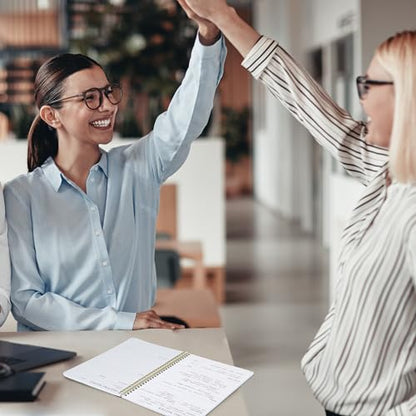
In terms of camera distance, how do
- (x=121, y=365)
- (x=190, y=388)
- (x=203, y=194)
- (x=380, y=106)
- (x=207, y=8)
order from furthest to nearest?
(x=203, y=194)
(x=207, y=8)
(x=121, y=365)
(x=190, y=388)
(x=380, y=106)

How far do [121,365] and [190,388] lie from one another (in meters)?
0.20

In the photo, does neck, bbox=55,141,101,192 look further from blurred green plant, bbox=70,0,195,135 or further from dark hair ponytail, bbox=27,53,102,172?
Result: blurred green plant, bbox=70,0,195,135

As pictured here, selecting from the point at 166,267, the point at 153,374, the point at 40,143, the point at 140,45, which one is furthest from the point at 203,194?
the point at 153,374

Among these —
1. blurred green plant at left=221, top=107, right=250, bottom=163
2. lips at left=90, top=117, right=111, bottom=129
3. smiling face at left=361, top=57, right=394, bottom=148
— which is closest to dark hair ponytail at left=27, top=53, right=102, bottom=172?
lips at left=90, top=117, right=111, bottom=129

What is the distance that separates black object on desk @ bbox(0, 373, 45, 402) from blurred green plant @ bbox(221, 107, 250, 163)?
48.3 feet

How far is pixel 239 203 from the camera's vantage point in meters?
15.8

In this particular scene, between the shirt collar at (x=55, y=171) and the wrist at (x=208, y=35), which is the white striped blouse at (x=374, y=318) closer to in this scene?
the wrist at (x=208, y=35)

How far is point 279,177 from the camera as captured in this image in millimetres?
13383

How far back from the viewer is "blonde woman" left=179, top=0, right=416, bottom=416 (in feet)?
4.94

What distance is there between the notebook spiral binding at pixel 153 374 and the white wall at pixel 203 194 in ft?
16.1

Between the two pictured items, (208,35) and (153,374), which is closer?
(153,374)

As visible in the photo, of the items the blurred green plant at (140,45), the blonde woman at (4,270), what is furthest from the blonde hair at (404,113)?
the blurred green plant at (140,45)

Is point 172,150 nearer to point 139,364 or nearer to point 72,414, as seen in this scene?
point 139,364

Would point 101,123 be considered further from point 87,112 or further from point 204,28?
point 204,28
